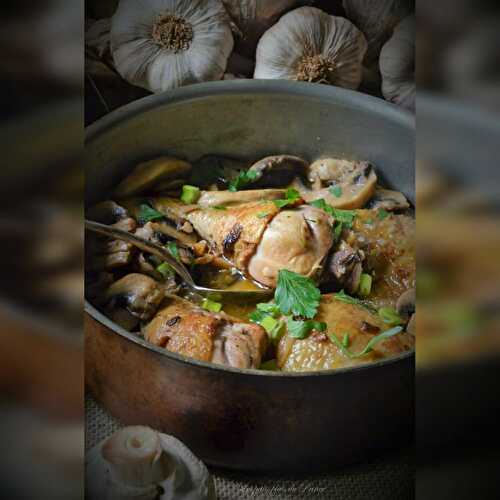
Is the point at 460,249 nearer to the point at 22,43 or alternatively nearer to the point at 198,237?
the point at 198,237

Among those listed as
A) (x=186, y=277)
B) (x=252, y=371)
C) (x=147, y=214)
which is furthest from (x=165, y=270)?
(x=252, y=371)

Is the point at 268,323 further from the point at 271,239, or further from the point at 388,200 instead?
the point at 388,200

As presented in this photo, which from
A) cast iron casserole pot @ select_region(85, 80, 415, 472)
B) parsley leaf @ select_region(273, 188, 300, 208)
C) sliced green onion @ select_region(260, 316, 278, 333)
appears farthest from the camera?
parsley leaf @ select_region(273, 188, 300, 208)

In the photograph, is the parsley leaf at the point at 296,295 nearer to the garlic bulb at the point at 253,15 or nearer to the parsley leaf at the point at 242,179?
the parsley leaf at the point at 242,179

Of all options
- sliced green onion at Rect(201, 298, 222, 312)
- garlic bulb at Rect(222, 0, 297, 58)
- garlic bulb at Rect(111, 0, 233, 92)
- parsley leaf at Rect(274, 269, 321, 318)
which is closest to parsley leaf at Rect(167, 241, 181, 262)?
sliced green onion at Rect(201, 298, 222, 312)

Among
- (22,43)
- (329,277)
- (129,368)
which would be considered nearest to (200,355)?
(129,368)

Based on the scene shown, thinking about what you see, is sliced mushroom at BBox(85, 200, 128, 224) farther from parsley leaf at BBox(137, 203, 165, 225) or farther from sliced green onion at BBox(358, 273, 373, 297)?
sliced green onion at BBox(358, 273, 373, 297)
